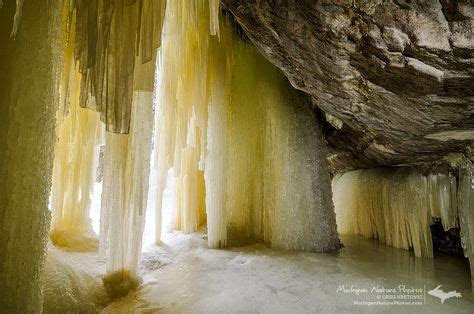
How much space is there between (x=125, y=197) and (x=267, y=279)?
1823 millimetres

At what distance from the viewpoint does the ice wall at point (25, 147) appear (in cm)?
147

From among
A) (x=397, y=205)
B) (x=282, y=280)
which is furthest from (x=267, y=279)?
(x=397, y=205)

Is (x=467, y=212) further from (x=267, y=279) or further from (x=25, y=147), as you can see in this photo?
(x=25, y=147)

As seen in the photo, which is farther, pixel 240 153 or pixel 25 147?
pixel 240 153

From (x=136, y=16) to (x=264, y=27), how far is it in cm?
124

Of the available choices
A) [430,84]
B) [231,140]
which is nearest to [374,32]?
[430,84]

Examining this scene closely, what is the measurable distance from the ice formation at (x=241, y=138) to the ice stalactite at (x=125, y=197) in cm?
129

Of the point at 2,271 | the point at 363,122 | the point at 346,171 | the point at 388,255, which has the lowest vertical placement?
the point at 388,255

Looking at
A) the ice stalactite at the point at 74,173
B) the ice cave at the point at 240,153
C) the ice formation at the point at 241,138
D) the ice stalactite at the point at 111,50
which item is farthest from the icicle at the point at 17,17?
the ice formation at the point at 241,138

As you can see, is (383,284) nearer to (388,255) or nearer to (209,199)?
(388,255)

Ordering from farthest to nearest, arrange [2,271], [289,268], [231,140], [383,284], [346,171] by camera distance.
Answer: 1. [346,171]
2. [231,140]
3. [289,268]
4. [383,284]
5. [2,271]

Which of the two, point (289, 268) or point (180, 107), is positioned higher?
point (180, 107)

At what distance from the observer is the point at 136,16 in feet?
9.48

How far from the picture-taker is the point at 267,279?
346 centimetres
